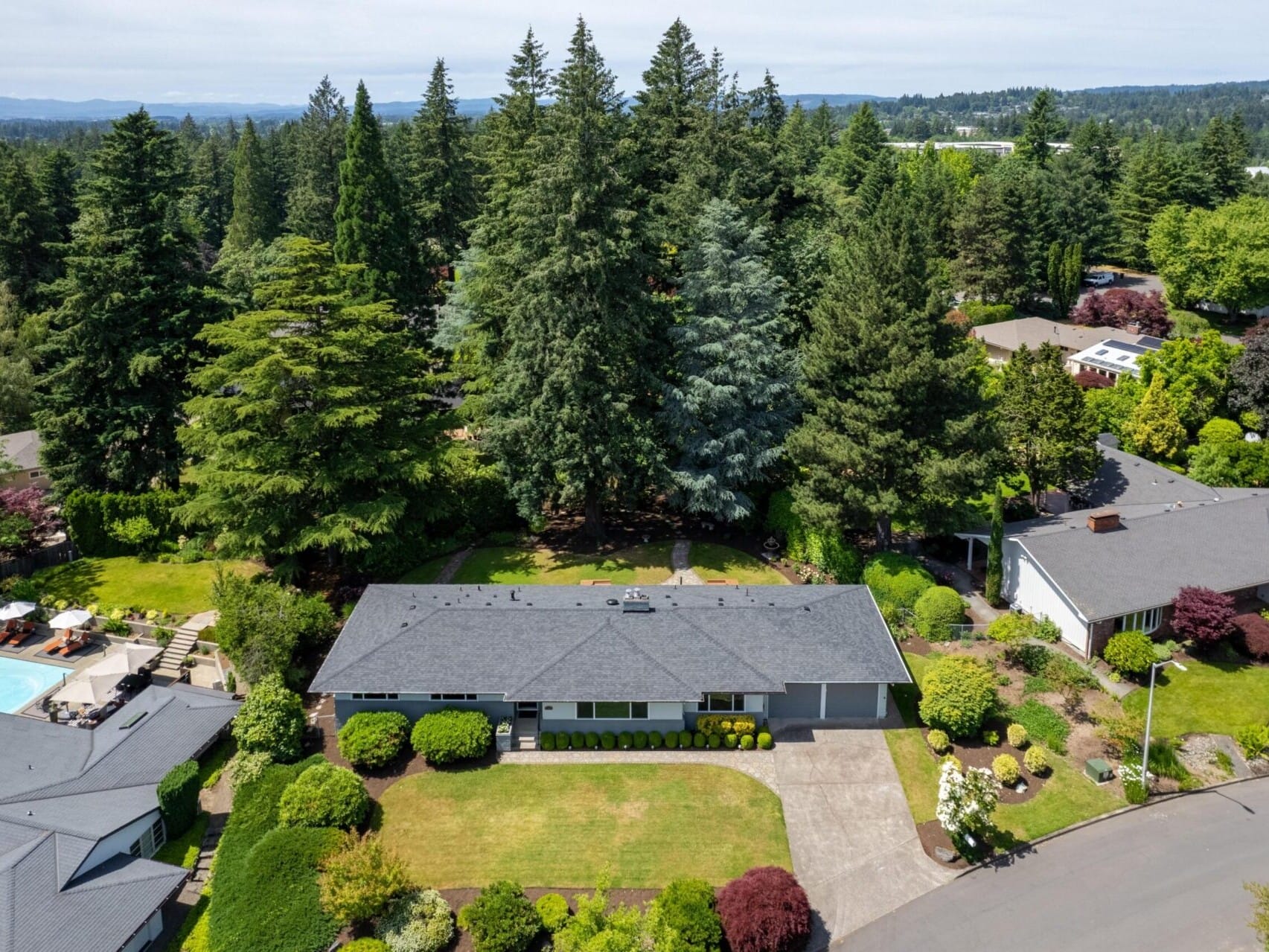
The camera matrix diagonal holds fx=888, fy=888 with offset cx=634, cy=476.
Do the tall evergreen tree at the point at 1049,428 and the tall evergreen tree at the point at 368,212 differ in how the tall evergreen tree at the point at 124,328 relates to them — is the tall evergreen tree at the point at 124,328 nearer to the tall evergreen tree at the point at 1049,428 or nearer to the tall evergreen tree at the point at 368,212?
the tall evergreen tree at the point at 368,212

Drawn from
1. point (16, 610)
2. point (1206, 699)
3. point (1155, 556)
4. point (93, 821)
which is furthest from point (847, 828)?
point (16, 610)

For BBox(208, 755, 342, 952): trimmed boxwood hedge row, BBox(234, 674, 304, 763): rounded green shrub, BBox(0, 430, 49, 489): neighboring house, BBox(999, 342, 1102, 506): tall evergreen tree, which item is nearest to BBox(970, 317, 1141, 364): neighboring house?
BBox(999, 342, 1102, 506): tall evergreen tree

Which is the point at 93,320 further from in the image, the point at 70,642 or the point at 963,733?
the point at 963,733

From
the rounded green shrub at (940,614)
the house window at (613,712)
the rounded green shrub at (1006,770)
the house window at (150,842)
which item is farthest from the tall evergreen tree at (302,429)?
the rounded green shrub at (1006,770)

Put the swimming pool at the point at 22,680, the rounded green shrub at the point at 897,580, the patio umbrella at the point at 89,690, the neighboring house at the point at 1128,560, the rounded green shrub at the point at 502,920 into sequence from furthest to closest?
the rounded green shrub at the point at 897,580
the neighboring house at the point at 1128,560
the swimming pool at the point at 22,680
the patio umbrella at the point at 89,690
the rounded green shrub at the point at 502,920

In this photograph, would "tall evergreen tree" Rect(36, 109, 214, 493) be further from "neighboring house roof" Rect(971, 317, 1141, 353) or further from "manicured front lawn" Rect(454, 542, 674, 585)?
"neighboring house roof" Rect(971, 317, 1141, 353)

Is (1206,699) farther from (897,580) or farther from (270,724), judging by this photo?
(270,724)
